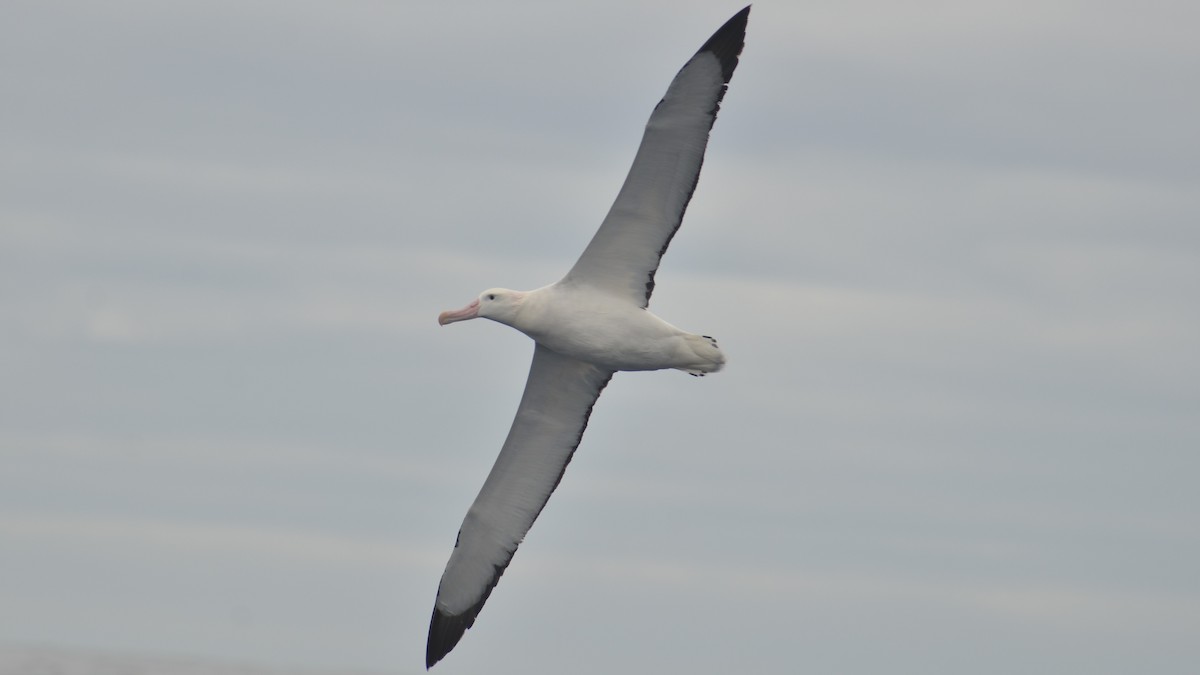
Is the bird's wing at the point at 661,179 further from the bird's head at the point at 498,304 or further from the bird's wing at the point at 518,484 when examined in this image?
the bird's wing at the point at 518,484

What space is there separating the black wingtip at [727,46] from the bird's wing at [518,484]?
443 cm

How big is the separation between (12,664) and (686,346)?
1228 inches

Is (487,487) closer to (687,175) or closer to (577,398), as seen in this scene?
(577,398)

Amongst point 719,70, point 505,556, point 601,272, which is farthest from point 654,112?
point 505,556

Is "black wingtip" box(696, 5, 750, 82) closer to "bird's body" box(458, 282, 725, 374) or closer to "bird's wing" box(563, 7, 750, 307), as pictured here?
"bird's wing" box(563, 7, 750, 307)

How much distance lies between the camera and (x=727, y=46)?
57.5 ft

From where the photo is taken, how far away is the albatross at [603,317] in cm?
1764

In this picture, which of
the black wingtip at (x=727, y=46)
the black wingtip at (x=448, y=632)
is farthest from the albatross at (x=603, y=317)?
the black wingtip at (x=448, y=632)

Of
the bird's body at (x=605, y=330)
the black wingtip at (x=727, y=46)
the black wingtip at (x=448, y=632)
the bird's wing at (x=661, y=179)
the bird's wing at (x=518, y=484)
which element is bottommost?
the black wingtip at (x=448, y=632)

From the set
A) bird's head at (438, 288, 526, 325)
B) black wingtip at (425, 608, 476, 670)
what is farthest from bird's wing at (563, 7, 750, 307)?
black wingtip at (425, 608, 476, 670)

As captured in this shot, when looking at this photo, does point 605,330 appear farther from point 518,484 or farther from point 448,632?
point 448,632

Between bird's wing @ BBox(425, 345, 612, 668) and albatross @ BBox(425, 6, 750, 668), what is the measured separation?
13 millimetres

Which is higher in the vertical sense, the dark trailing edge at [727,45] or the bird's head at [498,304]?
the dark trailing edge at [727,45]

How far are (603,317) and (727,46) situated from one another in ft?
11.2
